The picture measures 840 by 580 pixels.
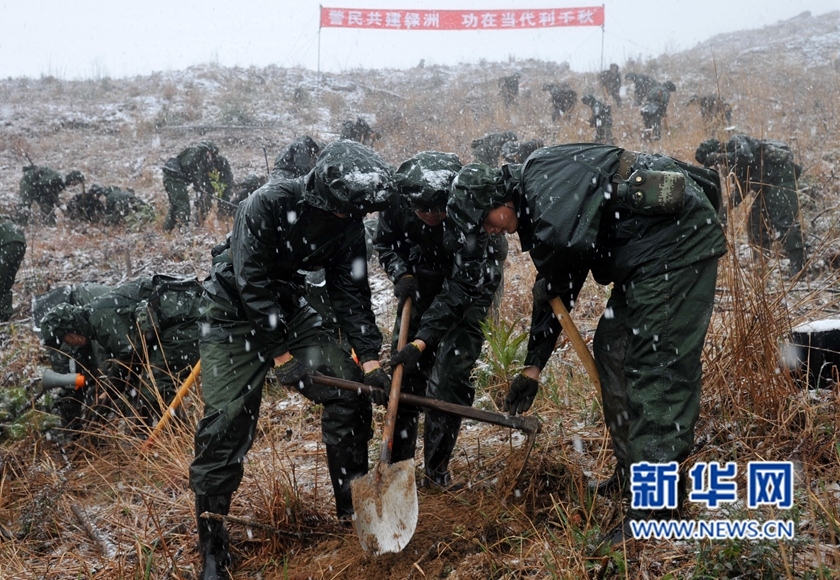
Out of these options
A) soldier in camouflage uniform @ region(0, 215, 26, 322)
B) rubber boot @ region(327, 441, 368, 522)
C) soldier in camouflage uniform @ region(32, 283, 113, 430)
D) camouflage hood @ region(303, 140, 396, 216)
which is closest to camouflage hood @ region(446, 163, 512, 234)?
camouflage hood @ region(303, 140, 396, 216)

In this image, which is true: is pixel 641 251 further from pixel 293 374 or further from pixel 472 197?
pixel 293 374

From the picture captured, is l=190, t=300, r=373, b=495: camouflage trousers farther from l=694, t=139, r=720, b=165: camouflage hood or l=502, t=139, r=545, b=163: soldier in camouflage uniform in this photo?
l=502, t=139, r=545, b=163: soldier in camouflage uniform

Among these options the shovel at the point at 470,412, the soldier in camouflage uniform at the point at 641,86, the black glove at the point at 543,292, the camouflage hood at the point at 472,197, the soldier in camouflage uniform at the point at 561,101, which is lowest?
the shovel at the point at 470,412

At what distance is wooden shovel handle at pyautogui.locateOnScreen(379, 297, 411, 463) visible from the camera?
2932 mm

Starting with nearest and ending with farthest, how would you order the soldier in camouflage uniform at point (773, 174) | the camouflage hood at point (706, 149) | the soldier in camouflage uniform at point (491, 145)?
the soldier in camouflage uniform at point (773, 174)
the camouflage hood at point (706, 149)
the soldier in camouflage uniform at point (491, 145)

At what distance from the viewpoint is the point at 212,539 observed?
2.89 meters

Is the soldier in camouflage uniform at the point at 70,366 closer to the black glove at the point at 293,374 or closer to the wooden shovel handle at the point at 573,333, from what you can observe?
the black glove at the point at 293,374

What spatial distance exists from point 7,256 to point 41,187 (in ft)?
17.0

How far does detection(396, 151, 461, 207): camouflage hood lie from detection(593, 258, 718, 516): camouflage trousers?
106 cm

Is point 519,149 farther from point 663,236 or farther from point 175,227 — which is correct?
point 663,236

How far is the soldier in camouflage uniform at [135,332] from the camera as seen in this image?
202 inches

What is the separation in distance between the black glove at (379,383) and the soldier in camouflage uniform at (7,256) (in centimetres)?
693

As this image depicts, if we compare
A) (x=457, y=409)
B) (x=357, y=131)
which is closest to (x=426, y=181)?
(x=457, y=409)

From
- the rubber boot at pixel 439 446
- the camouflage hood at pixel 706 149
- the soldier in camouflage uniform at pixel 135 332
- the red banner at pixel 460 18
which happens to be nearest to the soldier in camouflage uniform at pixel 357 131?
the camouflage hood at pixel 706 149
